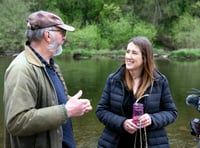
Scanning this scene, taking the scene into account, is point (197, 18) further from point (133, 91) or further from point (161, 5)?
point (133, 91)

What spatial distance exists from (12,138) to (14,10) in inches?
1534

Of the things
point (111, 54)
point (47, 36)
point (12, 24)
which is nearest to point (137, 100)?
point (47, 36)

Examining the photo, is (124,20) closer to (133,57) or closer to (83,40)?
(83,40)

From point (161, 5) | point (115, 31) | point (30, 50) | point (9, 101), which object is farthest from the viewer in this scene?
point (161, 5)

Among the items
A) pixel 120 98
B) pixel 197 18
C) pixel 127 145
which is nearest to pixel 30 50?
pixel 120 98

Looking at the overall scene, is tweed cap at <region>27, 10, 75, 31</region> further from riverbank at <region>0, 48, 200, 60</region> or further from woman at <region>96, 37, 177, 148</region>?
riverbank at <region>0, 48, 200, 60</region>

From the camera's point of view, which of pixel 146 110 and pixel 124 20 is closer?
pixel 146 110

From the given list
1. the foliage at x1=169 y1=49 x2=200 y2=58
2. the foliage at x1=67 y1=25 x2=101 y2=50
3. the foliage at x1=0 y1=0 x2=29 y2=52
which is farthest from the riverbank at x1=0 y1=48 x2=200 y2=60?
the foliage at x1=67 y1=25 x2=101 y2=50

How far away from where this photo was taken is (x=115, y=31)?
47.8 m

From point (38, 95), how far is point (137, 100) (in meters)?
1.11

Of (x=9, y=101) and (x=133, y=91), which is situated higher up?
(x=9, y=101)

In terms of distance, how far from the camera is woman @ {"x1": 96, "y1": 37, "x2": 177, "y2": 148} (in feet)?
11.0

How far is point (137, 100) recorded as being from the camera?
3.34 meters

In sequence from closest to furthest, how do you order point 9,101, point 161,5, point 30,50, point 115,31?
1. point 9,101
2. point 30,50
3. point 115,31
4. point 161,5
